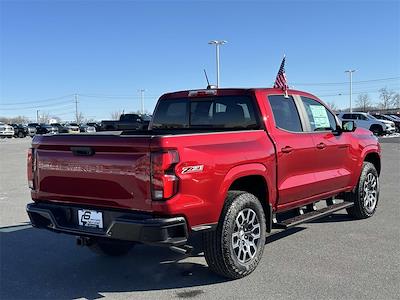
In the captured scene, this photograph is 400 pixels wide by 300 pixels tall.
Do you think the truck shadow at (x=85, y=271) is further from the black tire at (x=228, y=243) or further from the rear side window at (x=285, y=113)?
the rear side window at (x=285, y=113)

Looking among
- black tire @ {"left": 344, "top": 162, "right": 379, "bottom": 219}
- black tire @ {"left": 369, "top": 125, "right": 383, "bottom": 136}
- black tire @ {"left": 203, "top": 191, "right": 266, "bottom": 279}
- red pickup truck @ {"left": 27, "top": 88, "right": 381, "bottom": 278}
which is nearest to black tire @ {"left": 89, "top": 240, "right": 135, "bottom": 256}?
red pickup truck @ {"left": 27, "top": 88, "right": 381, "bottom": 278}

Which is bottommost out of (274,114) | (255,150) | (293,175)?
(293,175)

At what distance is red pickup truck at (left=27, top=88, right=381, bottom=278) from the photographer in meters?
4.07

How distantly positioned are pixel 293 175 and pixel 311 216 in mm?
672

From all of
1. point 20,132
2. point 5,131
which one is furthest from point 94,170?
point 20,132

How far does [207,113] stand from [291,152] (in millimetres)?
1134

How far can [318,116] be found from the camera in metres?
6.48

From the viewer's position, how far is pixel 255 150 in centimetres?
494

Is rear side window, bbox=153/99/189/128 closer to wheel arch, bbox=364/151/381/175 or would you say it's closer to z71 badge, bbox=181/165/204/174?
z71 badge, bbox=181/165/204/174

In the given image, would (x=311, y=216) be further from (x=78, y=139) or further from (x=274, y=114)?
(x=78, y=139)

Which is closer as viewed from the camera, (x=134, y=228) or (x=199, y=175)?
(x=134, y=228)

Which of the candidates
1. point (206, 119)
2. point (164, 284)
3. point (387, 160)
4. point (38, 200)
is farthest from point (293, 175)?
point (387, 160)

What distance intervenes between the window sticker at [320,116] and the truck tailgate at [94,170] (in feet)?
10.1

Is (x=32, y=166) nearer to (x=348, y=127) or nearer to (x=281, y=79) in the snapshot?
(x=281, y=79)
